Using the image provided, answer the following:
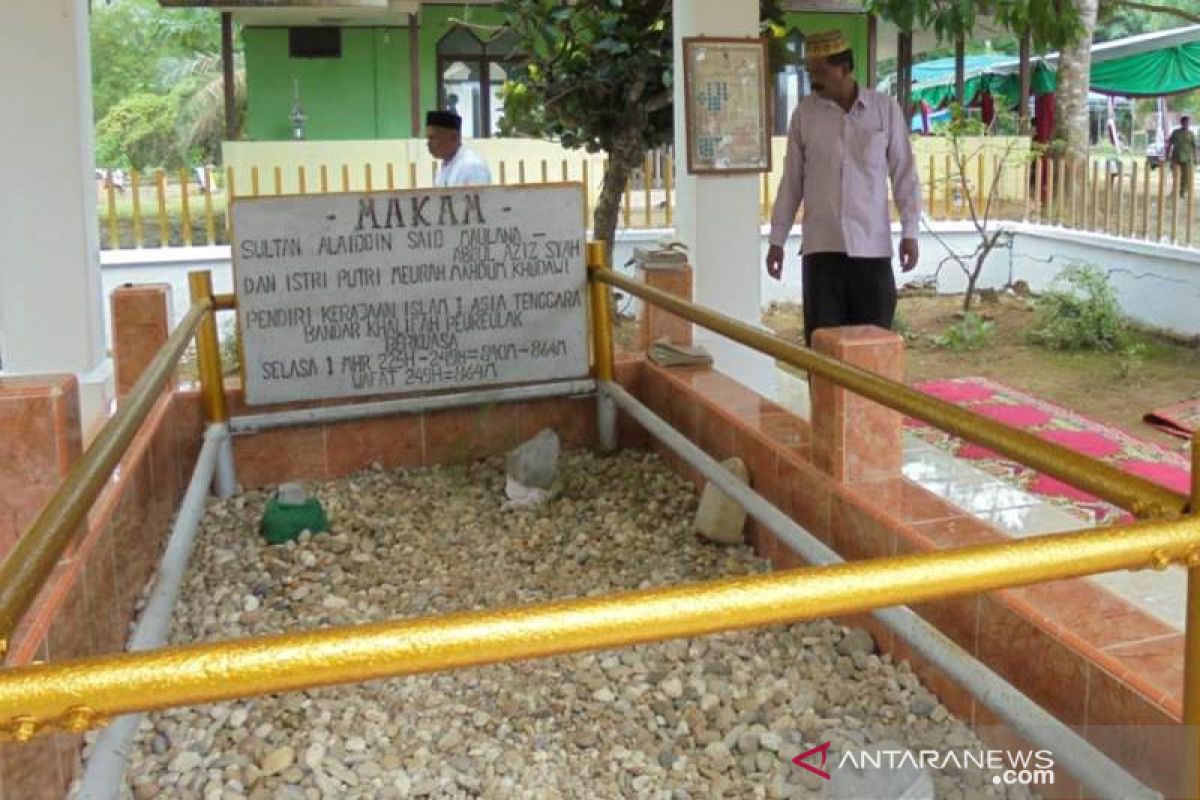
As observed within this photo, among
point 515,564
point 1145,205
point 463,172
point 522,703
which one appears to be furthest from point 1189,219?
point 522,703

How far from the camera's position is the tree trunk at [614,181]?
312 inches

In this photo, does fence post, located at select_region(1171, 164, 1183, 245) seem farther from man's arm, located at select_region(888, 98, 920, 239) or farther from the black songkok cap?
man's arm, located at select_region(888, 98, 920, 239)

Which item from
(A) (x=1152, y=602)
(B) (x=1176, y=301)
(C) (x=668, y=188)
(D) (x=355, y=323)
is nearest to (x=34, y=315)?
(D) (x=355, y=323)

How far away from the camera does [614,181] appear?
8828 mm

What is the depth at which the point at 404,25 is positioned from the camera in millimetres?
16047

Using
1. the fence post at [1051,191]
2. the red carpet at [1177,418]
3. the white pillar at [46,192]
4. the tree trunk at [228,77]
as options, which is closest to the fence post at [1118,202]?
the fence post at [1051,191]

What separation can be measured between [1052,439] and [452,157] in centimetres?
382

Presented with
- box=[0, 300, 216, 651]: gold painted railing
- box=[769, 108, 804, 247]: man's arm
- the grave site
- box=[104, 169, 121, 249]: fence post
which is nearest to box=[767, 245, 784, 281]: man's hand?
box=[769, 108, 804, 247]: man's arm

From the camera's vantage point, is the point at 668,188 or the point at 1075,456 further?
the point at 668,188

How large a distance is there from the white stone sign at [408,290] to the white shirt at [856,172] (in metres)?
0.91

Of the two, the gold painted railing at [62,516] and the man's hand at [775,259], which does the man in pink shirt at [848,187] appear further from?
the gold painted railing at [62,516]

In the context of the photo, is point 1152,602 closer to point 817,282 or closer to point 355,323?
point 817,282

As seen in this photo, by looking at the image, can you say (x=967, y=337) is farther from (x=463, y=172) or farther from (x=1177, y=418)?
(x=463, y=172)

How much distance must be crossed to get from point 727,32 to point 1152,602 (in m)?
3.65
